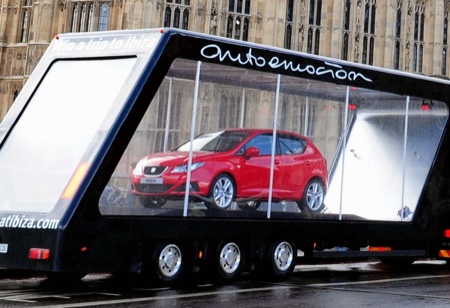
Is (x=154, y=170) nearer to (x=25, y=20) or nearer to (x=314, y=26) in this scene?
(x=25, y=20)

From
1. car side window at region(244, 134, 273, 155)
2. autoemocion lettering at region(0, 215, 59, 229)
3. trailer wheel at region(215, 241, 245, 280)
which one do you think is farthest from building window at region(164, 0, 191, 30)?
autoemocion lettering at region(0, 215, 59, 229)

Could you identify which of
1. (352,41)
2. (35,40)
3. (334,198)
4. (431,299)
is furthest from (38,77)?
(352,41)

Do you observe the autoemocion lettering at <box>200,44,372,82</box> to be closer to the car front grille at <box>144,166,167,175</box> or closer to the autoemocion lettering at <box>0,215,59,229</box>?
the car front grille at <box>144,166,167,175</box>

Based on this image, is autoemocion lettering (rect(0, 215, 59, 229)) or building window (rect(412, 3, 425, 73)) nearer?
autoemocion lettering (rect(0, 215, 59, 229))

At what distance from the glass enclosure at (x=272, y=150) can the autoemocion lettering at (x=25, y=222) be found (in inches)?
28.4

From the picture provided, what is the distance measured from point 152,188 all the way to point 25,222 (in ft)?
5.75

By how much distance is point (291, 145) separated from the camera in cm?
1490

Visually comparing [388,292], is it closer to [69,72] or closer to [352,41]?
[69,72]

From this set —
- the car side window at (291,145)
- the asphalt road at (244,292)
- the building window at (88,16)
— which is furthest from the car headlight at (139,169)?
the building window at (88,16)

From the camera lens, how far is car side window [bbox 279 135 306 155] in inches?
582

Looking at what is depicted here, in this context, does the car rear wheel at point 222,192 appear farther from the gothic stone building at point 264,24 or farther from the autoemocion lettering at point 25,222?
the gothic stone building at point 264,24

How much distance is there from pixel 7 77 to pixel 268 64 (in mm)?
36267

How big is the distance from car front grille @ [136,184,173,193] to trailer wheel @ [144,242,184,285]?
71cm

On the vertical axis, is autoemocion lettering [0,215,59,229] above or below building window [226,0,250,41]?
below
